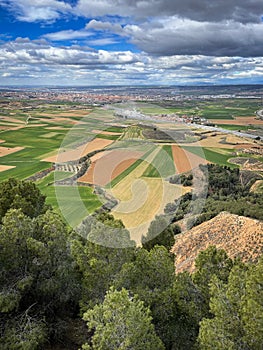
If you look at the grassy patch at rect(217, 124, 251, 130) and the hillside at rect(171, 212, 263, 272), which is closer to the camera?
the hillside at rect(171, 212, 263, 272)

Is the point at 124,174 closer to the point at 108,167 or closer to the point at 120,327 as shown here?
the point at 108,167

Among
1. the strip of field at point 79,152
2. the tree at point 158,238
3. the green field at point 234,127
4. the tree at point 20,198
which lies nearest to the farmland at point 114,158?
the strip of field at point 79,152

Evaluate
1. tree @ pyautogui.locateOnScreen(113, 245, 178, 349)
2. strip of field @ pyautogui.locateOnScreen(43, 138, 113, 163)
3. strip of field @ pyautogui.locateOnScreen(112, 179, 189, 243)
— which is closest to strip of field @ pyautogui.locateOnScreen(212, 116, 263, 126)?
strip of field @ pyautogui.locateOnScreen(43, 138, 113, 163)

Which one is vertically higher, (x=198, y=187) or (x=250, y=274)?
(x=250, y=274)

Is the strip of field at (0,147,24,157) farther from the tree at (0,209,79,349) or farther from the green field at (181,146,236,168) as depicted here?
the tree at (0,209,79,349)

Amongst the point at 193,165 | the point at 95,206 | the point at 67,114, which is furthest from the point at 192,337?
the point at 67,114

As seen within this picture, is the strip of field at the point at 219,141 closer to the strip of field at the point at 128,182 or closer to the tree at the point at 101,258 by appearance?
the strip of field at the point at 128,182

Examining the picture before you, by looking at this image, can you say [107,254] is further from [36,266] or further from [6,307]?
[6,307]
